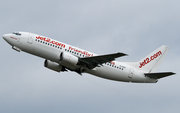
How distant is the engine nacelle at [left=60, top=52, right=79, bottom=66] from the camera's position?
4662 cm

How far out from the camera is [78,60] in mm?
47906

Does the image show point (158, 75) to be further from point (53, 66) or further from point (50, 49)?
point (50, 49)

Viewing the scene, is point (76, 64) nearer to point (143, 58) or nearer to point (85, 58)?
point (85, 58)

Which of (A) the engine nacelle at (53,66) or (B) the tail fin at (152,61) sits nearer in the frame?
(A) the engine nacelle at (53,66)

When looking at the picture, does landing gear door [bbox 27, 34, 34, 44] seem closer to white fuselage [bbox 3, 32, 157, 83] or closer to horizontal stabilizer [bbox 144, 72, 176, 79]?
white fuselage [bbox 3, 32, 157, 83]

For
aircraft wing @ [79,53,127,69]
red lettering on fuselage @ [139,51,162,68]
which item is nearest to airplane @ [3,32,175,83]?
aircraft wing @ [79,53,127,69]

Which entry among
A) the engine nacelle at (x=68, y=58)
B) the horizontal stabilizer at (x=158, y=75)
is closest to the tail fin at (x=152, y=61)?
the horizontal stabilizer at (x=158, y=75)

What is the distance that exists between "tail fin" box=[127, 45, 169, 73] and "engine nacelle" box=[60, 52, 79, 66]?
1125 centimetres

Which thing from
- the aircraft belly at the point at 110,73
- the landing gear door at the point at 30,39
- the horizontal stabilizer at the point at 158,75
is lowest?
the aircraft belly at the point at 110,73

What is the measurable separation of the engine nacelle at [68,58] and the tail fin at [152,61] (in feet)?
36.9

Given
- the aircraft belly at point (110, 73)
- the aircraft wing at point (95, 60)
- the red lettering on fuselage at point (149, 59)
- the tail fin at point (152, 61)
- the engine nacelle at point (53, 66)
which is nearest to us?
the aircraft wing at point (95, 60)

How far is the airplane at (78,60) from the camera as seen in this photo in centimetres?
4694

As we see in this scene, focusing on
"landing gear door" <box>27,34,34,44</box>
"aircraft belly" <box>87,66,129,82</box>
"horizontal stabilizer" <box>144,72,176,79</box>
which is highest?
"landing gear door" <box>27,34,34,44</box>

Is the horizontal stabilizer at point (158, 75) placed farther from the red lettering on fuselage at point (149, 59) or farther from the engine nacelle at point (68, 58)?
the engine nacelle at point (68, 58)
